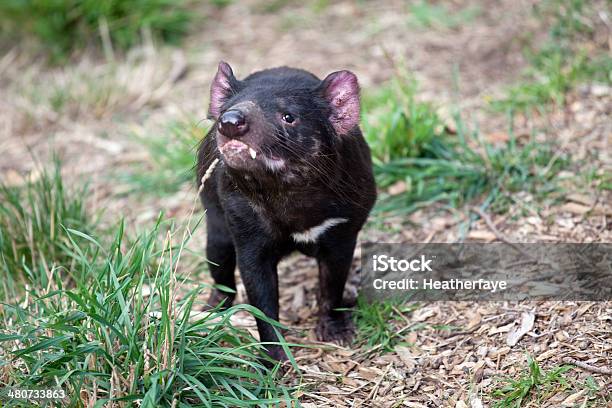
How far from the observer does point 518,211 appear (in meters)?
3.85

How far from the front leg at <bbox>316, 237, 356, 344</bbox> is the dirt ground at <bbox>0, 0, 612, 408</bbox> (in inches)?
3.5

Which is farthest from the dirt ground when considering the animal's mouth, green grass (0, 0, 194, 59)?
the animal's mouth

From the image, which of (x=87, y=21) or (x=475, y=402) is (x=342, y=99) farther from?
(x=87, y=21)

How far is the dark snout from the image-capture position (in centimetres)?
254

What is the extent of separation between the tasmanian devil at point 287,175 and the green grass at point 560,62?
5.55 ft

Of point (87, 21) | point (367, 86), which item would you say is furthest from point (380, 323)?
point (87, 21)

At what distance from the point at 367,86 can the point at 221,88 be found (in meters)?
2.42

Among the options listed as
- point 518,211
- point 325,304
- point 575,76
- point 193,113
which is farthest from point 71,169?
point 575,76

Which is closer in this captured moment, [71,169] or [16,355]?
[16,355]

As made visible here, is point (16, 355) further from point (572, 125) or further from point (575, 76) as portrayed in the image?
point (575, 76)

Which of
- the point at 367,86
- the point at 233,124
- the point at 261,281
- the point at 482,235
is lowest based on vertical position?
the point at 482,235

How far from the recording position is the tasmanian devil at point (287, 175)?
8.68 ft

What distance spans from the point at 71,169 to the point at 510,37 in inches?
122

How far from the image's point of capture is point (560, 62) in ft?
15.9
